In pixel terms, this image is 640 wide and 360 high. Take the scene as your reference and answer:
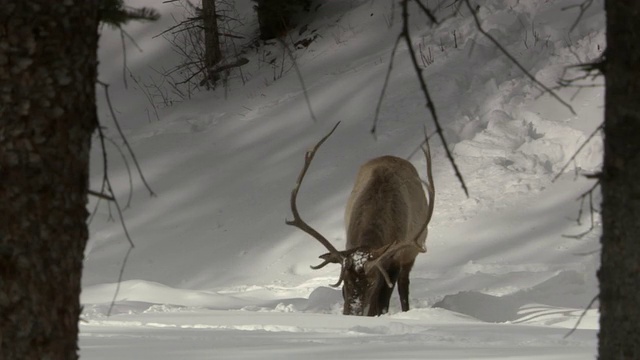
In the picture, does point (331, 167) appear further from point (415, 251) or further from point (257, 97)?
point (415, 251)

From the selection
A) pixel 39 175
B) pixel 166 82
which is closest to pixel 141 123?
pixel 166 82

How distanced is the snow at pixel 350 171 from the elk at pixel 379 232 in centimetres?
58

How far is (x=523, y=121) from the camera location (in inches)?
623

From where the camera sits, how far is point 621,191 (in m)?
2.92

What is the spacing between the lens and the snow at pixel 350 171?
11.2 meters

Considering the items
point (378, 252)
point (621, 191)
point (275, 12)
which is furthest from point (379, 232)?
point (275, 12)

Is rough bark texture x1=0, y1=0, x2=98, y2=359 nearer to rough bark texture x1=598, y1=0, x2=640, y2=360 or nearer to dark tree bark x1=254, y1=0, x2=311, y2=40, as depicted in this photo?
rough bark texture x1=598, y1=0, x2=640, y2=360

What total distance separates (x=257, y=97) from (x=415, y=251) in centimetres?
887

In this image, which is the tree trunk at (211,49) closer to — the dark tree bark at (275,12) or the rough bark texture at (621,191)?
the dark tree bark at (275,12)

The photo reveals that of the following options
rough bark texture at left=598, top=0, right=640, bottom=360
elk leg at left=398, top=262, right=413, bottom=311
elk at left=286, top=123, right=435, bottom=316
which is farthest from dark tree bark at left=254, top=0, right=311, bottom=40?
rough bark texture at left=598, top=0, right=640, bottom=360

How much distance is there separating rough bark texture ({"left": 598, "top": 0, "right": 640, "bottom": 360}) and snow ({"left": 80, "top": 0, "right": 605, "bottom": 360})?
4.90m

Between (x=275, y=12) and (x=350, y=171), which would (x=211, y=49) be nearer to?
(x=275, y=12)

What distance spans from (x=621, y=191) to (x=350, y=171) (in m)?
12.7

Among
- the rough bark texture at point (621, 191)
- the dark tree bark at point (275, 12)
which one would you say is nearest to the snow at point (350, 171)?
the dark tree bark at point (275, 12)
